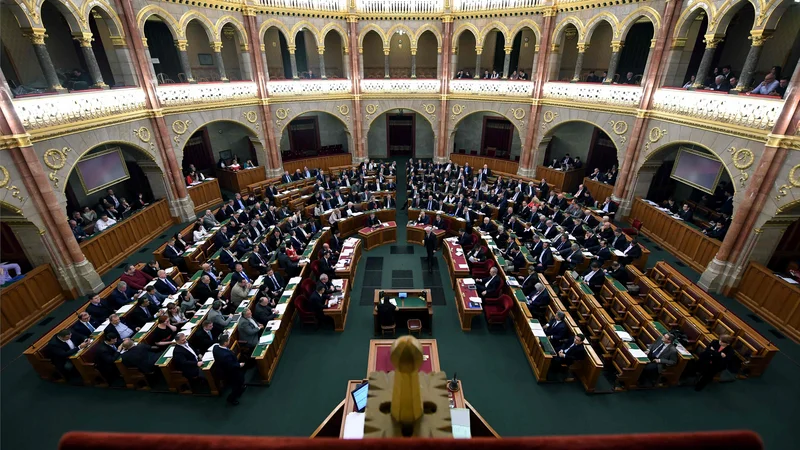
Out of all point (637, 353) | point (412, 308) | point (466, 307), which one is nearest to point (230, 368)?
point (412, 308)

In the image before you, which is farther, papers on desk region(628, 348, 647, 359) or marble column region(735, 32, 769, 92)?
marble column region(735, 32, 769, 92)

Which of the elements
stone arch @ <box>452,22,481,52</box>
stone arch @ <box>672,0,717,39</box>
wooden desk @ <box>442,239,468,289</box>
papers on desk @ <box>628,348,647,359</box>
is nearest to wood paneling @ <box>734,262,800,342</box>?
papers on desk @ <box>628,348,647,359</box>

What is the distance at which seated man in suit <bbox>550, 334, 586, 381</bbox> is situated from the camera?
884cm

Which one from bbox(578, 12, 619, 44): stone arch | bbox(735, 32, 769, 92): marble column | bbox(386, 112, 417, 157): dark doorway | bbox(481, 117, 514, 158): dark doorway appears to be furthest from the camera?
bbox(386, 112, 417, 157): dark doorway

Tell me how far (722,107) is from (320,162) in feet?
64.6

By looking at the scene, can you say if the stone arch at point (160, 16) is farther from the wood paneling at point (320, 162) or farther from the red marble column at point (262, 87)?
the wood paneling at point (320, 162)

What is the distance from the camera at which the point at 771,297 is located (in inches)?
440

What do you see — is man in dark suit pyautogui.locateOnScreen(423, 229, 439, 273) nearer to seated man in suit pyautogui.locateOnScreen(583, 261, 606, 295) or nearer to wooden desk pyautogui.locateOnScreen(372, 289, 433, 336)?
wooden desk pyautogui.locateOnScreen(372, 289, 433, 336)

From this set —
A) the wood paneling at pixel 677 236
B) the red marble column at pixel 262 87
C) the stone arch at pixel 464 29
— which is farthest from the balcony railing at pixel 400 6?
the wood paneling at pixel 677 236

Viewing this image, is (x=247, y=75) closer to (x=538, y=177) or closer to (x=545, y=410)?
(x=538, y=177)

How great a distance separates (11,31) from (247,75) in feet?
28.4

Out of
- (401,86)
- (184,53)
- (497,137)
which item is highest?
(184,53)

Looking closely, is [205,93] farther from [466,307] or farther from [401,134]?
[466,307]

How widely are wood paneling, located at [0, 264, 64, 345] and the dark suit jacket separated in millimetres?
6195
